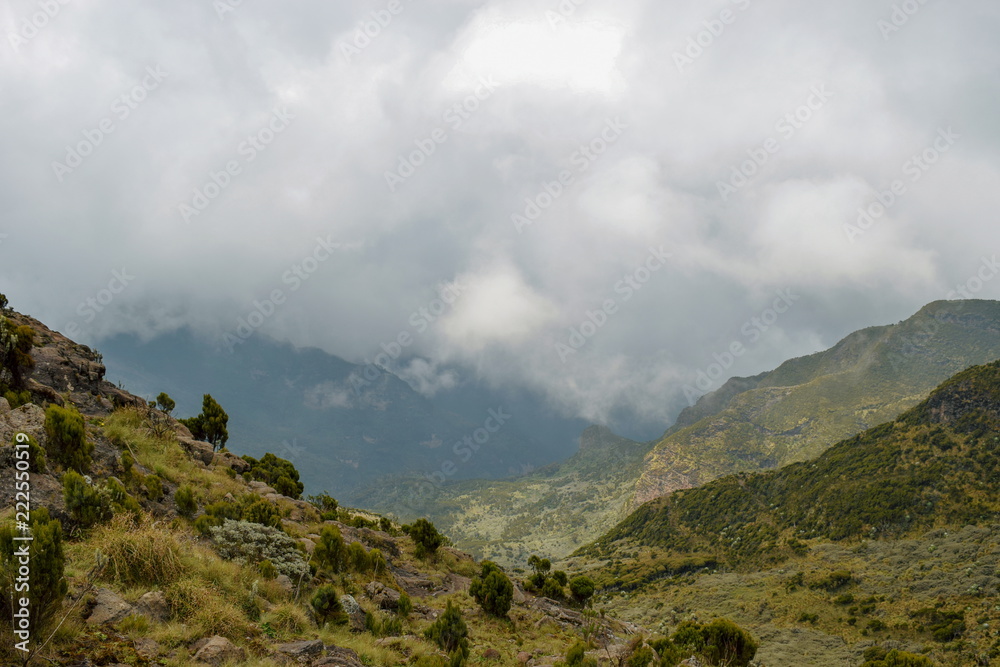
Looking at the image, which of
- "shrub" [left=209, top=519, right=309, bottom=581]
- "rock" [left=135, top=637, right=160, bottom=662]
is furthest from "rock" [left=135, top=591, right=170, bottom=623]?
"shrub" [left=209, top=519, right=309, bottom=581]

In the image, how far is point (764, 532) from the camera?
111625 mm

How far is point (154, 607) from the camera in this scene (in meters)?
10.8

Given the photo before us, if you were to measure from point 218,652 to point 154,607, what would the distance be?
215 cm

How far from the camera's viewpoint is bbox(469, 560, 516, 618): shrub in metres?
25.6

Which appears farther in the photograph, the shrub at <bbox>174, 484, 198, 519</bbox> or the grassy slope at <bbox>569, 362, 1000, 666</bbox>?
the grassy slope at <bbox>569, 362, 1000, 666</bbox>

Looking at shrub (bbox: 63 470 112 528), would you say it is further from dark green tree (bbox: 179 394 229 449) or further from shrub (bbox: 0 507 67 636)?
dark green tree (bbox: 179 394 229 449)

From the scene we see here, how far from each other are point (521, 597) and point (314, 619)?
2058 cm

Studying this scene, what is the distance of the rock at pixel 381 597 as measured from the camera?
69.6ft

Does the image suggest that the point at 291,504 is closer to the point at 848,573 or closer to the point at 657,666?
the point at 657,666

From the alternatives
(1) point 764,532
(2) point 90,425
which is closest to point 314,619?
(2) point 90,425

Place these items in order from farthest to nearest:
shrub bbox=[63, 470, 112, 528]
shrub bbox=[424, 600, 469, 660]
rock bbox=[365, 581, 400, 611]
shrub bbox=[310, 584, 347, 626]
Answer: rock bbox=[365, 581, 400, 611] → shrub bbox=[424, 600, 469, 660] → shrub bbox=[310, 584, 347, 626] → shrub bbox=[63, 470, 112, 528]

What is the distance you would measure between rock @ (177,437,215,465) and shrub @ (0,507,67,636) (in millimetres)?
22654

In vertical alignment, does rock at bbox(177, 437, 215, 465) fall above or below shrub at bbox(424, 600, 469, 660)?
above

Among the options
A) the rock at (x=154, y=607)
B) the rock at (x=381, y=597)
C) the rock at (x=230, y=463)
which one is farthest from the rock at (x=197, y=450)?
the rock at (x=154, y=607)
